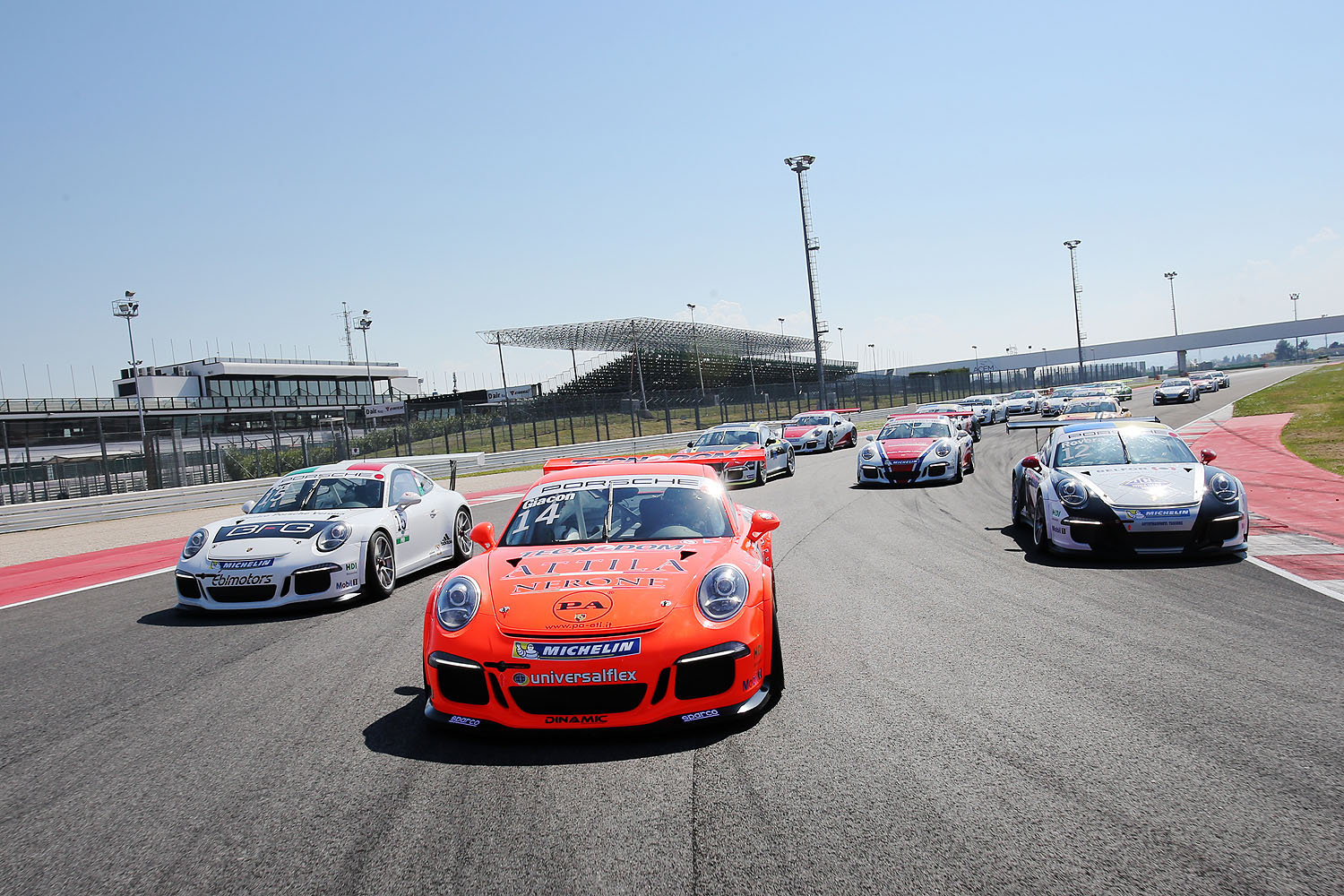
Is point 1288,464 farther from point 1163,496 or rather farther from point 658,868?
point 658,868

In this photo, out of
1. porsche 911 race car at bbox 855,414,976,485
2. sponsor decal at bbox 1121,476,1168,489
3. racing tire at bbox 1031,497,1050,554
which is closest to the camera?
sponsor decal at bbox 1121,476,1168,489

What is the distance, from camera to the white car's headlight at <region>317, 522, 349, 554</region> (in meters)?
8.09

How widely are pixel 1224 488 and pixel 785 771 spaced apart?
665 cm

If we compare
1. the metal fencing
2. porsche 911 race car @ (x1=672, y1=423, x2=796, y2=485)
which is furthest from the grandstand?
porsche 911 race car @ (x1=672, y1=423, x2=796, y2=485)

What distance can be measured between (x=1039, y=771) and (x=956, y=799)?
1.52ft

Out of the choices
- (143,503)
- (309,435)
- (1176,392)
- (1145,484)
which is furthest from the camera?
(1176,392)

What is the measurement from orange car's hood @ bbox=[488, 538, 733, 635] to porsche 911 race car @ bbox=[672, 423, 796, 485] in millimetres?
13371

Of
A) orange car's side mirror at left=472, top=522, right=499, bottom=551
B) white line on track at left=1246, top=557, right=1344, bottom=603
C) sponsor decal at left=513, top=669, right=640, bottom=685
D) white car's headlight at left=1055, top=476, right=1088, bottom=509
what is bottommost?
white line on track at left=1246, top=557, right=1344, bottom=603

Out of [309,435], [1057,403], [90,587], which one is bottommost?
[1057,403]

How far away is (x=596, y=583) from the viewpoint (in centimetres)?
459

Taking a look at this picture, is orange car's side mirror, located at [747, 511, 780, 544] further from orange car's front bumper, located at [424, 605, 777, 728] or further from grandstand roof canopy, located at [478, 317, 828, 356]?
grandstand roof canopy, located at [478, 317, 828, 356]

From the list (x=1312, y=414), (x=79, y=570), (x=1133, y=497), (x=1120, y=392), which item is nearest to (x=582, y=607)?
(x=1133, y=497)

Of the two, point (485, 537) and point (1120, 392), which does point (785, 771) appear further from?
point (1120, 392)

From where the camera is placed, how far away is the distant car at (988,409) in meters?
41.6
